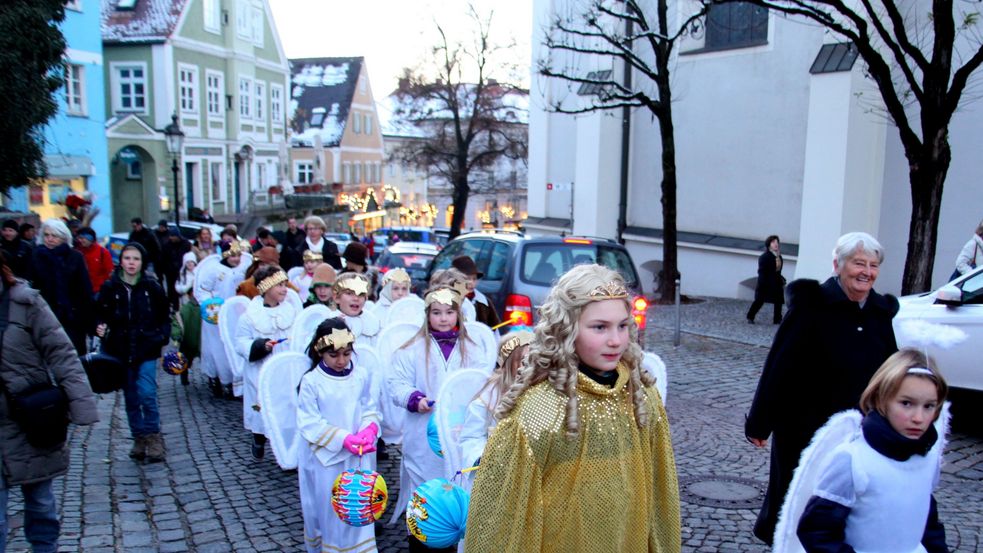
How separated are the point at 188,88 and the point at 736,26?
86.1ft

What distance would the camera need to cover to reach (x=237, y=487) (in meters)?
6.65

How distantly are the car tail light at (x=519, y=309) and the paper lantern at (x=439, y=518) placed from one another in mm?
5812

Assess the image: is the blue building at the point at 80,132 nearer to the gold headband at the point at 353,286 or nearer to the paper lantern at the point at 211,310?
the paper lantern at the point at 211,310

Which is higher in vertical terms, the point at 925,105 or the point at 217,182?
the point at 925,105

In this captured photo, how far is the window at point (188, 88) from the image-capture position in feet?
121

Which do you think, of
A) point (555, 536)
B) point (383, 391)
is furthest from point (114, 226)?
point (555, 536)

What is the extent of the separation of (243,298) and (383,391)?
8.78 feet

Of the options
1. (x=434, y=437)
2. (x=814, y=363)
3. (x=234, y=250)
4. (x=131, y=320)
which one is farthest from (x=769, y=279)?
Answer: (x=434, y=437)

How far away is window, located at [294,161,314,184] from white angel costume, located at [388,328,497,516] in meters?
51.0

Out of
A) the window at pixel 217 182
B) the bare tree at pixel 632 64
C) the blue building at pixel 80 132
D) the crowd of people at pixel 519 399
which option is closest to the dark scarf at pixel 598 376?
the crowd of people at pixel 519 399

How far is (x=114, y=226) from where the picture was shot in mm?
35750

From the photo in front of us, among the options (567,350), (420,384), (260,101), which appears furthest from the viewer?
(260,101)

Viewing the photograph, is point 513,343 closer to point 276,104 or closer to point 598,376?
point 598,376

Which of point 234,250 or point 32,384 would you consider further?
point 234,250
